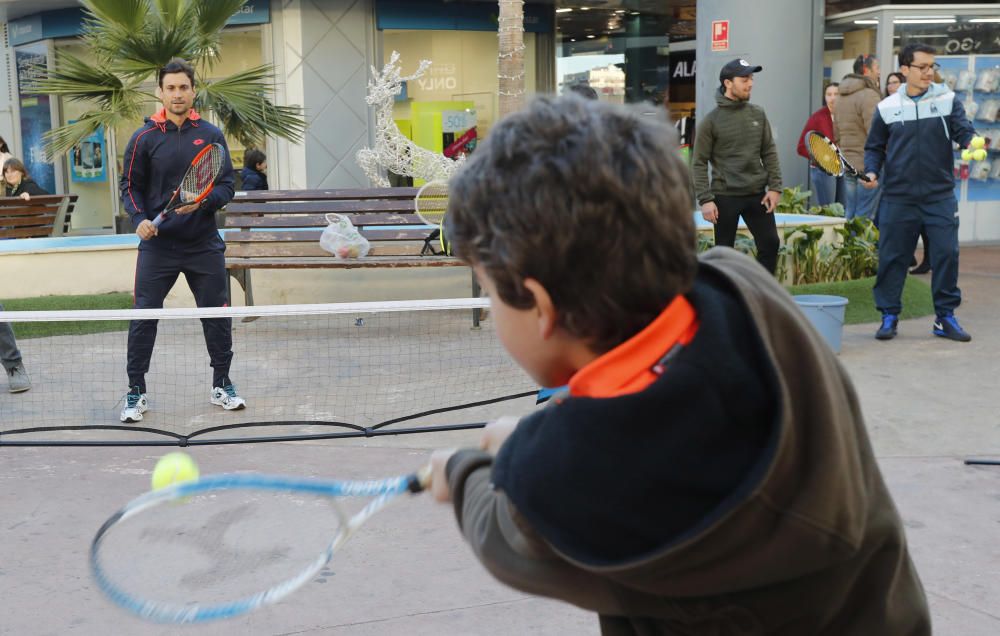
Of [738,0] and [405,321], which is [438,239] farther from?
[738,0]

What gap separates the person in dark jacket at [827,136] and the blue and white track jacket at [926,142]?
4.42 m

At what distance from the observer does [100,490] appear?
17.4 ft

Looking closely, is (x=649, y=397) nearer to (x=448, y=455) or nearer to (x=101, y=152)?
(x=448, y=455)

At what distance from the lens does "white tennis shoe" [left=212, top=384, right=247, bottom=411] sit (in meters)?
6.83

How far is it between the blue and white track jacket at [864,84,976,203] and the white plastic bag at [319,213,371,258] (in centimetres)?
411

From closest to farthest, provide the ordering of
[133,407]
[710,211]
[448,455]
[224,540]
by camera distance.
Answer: [448,455] < [224,540] < [133,407] < [710,211]

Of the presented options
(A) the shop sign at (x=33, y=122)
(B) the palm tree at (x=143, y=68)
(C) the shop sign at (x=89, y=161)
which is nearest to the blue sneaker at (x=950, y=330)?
(B) the palm tree at (x=143, y=68)

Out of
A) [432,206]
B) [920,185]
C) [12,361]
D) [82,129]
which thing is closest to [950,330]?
[920,185]

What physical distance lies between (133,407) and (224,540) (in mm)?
2828

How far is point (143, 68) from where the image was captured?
11.6m

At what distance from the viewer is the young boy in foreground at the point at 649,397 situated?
1235 mm

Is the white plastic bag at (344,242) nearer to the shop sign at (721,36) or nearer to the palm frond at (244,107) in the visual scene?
the palm frond at (244,107)

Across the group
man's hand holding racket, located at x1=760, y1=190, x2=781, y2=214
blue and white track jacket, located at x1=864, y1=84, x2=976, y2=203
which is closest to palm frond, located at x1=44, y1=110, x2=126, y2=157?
man's hand holding racket, located at x1=760, y1=190, x2=781, y2=214

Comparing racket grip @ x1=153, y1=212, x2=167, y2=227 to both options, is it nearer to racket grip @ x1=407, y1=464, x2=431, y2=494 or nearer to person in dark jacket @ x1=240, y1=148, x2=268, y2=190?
racket grip @ x1=407, y1=464, x2=431, y2=494
